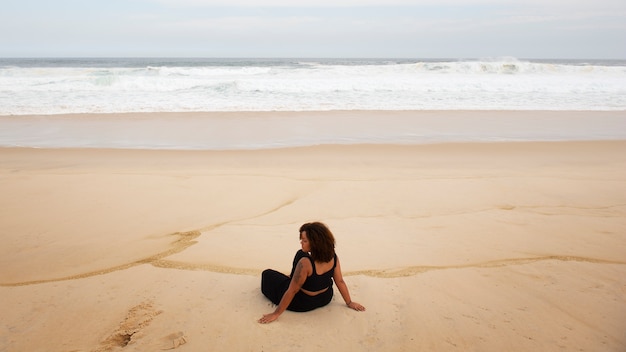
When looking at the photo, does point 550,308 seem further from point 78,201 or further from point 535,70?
point 535,70

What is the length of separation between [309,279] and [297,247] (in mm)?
1345

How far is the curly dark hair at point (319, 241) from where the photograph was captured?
327 cm

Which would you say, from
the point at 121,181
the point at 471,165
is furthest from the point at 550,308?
the point at 121,181

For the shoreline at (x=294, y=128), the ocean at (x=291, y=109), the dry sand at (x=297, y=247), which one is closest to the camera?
the dry sand at (x=297, y=247)

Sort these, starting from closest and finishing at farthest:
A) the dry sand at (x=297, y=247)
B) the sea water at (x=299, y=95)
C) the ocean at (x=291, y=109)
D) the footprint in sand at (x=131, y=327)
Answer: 1. the footprint in sand at (x=131, y=327)
2. the dry sand at (x=297, y=247)
3. the ocean at (x=291, y=109)
4. the sea water at (x=299, y=95)

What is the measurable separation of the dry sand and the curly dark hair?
48 centimetres

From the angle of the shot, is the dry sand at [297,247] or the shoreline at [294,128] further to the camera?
the shoreline at [294,128]

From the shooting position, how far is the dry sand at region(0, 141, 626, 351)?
10.3 ft

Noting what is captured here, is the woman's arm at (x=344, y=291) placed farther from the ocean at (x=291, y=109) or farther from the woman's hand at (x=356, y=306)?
the ocean at (x=291, y=109)

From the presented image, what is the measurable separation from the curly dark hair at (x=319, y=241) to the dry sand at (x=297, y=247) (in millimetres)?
479

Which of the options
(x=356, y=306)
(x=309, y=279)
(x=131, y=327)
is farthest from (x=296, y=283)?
(x=131, y=327)

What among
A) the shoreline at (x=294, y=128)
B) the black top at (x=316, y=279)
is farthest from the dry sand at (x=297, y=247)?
the shoreline at (x=294, y=128)

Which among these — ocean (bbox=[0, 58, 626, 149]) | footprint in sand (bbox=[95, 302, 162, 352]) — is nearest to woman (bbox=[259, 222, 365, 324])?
footprint in sand (bbox=[95, 302, 162, 352])

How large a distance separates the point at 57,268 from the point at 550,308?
431 cm
